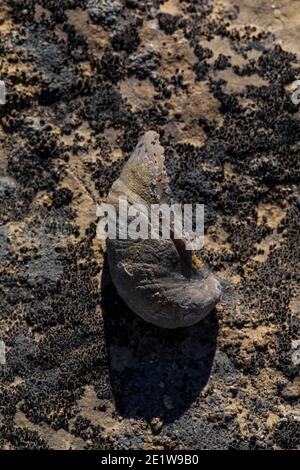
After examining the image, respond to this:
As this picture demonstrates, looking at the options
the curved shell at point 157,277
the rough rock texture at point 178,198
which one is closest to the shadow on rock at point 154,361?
the rough rock texture at point 178,198

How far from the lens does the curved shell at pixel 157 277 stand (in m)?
8.07

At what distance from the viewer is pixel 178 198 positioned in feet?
29.5

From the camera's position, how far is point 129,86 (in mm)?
9383

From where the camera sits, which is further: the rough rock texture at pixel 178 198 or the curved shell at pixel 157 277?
the rough rock texture at pixel 178 198

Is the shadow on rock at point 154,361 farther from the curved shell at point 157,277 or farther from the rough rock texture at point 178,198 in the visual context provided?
the curved shell at point 157,277

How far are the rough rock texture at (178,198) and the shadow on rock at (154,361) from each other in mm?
13

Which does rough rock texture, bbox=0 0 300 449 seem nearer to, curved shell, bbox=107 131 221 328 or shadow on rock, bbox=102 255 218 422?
shadow on rock, bbox=102 255 218 422

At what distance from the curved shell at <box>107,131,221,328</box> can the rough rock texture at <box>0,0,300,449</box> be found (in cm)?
36

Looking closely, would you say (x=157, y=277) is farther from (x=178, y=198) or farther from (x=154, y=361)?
(x=178, y=198)

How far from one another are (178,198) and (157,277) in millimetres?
1188

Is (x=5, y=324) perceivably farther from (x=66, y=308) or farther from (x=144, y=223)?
(x=144, y=223)
